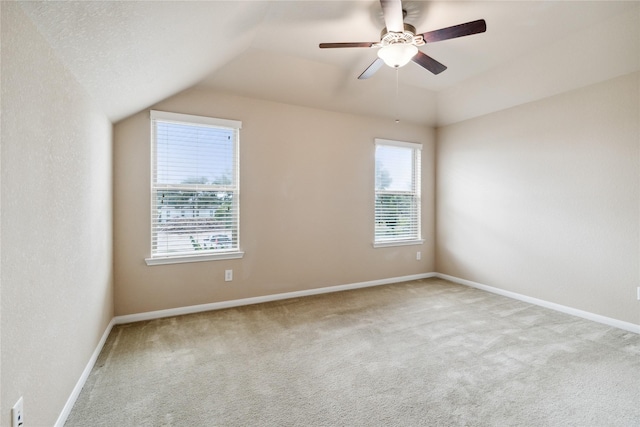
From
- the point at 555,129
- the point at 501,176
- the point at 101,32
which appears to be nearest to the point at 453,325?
the point at 501,176

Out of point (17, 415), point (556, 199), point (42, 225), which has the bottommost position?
point (17, 415)

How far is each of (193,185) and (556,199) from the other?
419 centimetres

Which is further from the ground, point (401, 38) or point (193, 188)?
point (401, 38)

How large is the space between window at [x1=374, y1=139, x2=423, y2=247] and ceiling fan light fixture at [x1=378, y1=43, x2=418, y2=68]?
212 centimetres

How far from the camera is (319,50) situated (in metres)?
3.10

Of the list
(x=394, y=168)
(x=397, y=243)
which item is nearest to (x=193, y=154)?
(x=394, y=168)

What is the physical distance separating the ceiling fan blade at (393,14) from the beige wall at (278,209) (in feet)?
6.36

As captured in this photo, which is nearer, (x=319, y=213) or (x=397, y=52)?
(x=397, y=52)

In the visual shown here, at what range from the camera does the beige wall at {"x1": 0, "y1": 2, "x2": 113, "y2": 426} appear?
3.81ft

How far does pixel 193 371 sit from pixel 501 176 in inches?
167

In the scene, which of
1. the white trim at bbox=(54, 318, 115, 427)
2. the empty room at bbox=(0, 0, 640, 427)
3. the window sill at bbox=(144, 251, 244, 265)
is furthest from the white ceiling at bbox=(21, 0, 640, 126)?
the white trim at bbox=(54, 318, 115, 427)

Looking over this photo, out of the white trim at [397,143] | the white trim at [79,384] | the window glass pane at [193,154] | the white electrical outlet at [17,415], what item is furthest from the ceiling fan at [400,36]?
the white trim at [79,384]

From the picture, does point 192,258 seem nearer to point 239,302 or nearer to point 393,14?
point 239,302

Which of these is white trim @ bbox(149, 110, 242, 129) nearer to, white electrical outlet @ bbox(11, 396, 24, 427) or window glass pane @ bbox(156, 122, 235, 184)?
window glass pane @ bbox(156, 122, 235, 184)
